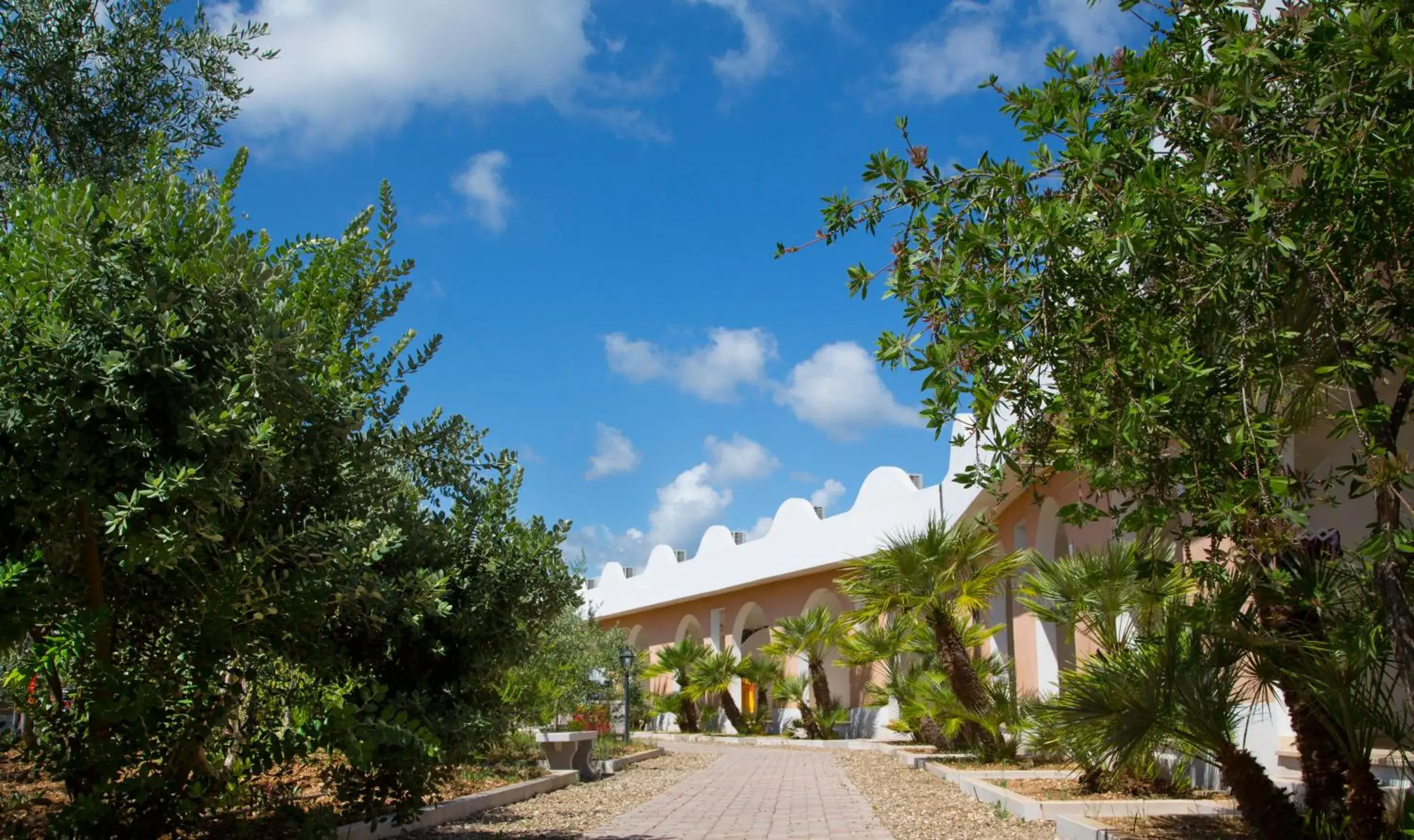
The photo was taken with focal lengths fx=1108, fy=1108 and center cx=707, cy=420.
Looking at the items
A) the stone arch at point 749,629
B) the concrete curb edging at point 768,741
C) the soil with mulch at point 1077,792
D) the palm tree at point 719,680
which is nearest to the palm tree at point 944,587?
the soil with mulch at point 1077,792

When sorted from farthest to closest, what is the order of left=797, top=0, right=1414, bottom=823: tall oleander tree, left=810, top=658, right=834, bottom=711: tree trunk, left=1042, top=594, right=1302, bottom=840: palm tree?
1. left=810, top=658, right=834, bottom=711: tree trunk
2. left=1042, top=594, right=1302, bottom=840: palm tree
3. left=797, top=0, right=1414, bottom=823: tall oleander tree

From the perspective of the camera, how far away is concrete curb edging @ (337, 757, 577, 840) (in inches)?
312

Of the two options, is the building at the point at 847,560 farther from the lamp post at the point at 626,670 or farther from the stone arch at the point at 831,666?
the lamp post at the point at 626,670

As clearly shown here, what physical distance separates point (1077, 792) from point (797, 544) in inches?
685

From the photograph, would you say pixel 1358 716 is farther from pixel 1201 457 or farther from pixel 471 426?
pixel 471 426

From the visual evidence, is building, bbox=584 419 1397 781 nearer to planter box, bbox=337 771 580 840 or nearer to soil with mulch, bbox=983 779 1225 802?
soil with mulch, bbox=983 779 1225 802

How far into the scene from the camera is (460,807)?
10219 millimetres

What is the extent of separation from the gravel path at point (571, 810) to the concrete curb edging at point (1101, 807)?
12.4ft

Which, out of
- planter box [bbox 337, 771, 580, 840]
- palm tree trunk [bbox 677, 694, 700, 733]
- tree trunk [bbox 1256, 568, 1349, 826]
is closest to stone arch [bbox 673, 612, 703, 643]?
palm tree trunk [bbox 677, 694, 700, 733]

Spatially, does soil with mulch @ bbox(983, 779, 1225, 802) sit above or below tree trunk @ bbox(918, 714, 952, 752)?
below

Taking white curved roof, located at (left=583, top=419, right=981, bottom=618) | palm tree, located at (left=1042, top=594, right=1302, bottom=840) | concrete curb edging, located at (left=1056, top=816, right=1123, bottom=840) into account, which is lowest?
concrete curb edging, located at (left=1056, top=816, right=1123, bottom=840)

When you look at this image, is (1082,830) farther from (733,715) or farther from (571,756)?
(733,715)

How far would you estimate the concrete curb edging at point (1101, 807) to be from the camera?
29.1 feet

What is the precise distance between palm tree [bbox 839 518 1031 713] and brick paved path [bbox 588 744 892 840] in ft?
7.24
